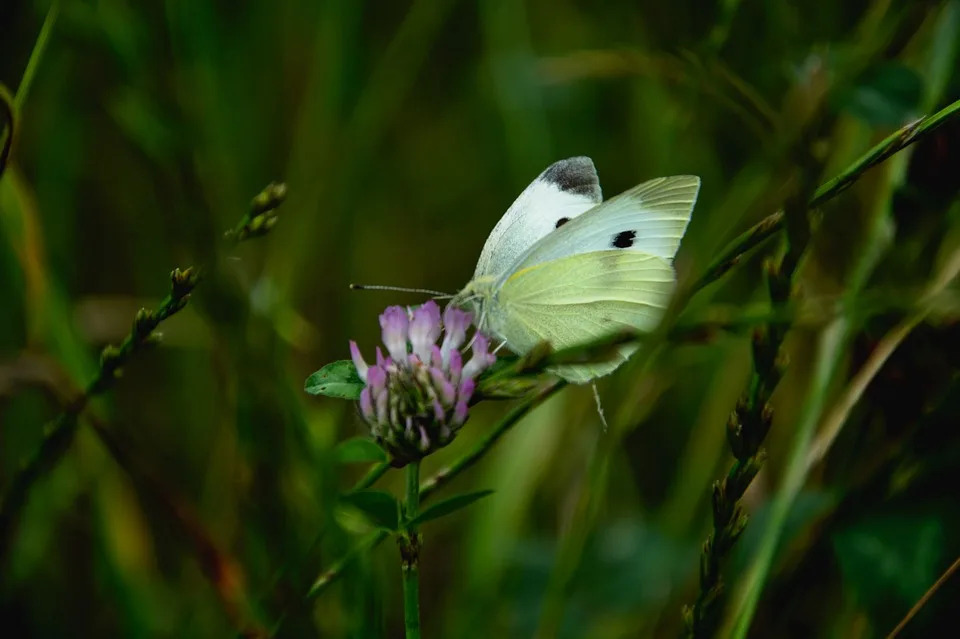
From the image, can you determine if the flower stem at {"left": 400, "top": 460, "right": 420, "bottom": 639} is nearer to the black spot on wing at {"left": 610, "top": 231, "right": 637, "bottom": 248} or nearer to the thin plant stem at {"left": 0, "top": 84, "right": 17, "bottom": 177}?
the thin plant stem at {"left": 0, "top": 84, "right": 17, "bottom": 177}

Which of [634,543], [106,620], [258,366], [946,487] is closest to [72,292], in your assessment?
[106,620]

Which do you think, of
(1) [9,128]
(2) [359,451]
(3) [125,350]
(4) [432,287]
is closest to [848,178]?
(2) [359,451]

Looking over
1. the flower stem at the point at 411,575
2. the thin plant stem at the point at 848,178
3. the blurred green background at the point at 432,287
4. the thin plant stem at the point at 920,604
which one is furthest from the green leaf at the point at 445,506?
the thin plant stem at the point at 920,604

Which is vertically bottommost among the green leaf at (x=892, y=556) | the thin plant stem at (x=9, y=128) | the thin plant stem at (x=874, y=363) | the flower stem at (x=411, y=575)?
the green leaf at (x=892, y=556)

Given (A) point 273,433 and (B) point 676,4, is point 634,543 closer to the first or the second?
(A) point 273,433

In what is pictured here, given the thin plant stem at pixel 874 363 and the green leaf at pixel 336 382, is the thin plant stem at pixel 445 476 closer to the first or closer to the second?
the green leaf at pixel 336 382
